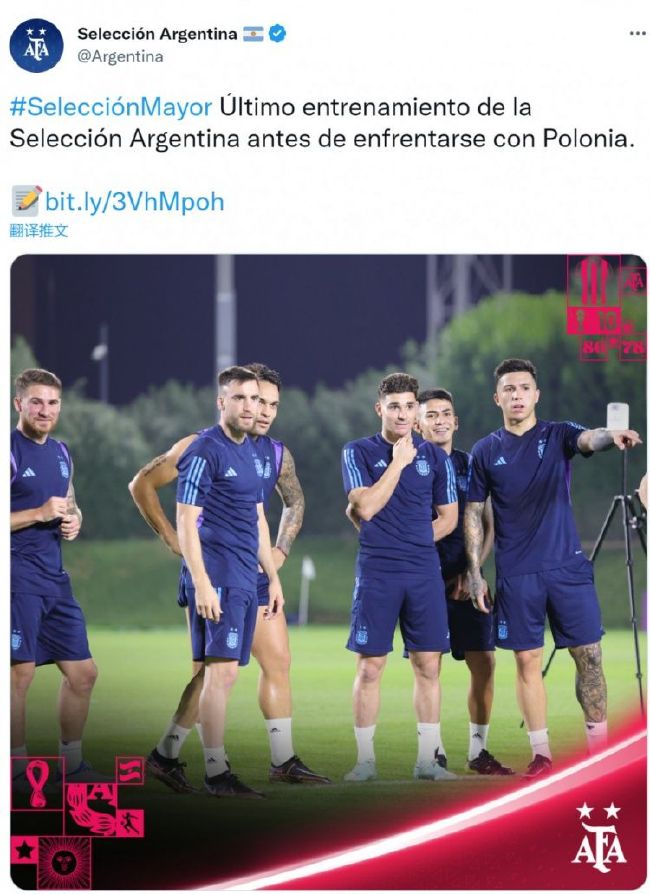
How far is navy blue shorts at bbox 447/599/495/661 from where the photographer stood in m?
7.59

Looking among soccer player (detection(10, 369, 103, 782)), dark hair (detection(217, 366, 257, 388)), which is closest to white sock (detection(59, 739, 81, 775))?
soccer player (detection(10, 369, 103, 782))

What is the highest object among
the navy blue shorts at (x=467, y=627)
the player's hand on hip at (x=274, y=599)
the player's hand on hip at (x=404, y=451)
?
the player's hand on hip at (x=404, y=451)

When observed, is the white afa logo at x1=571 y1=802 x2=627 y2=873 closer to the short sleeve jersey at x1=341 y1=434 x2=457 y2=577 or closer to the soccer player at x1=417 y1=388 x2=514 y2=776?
→ the soccer player at x1=417 y1=388 x2=514 y2=776

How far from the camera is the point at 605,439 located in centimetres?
668

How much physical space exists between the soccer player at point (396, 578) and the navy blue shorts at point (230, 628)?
26.1 inches

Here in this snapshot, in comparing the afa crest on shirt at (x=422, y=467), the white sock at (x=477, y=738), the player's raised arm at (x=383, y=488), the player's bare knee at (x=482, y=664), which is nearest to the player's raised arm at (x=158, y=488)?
the player's raised arm at (x=383, y=488)

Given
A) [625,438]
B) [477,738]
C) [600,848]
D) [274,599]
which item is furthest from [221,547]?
[600,848]

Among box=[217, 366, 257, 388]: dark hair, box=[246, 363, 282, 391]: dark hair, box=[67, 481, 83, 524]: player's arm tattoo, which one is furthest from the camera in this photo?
box=[246, 363, 282, 391]: dark hair

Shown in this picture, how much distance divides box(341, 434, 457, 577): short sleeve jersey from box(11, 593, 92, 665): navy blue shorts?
1.45 m

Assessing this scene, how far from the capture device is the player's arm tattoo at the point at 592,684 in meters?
7.05

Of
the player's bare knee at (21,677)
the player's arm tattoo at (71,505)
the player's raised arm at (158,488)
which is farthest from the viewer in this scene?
the player's raised arm at (158,488)

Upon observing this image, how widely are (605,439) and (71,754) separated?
294 centimetres

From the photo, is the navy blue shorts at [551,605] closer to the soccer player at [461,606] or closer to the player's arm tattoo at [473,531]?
the player's arm tattoo at [473,531]
